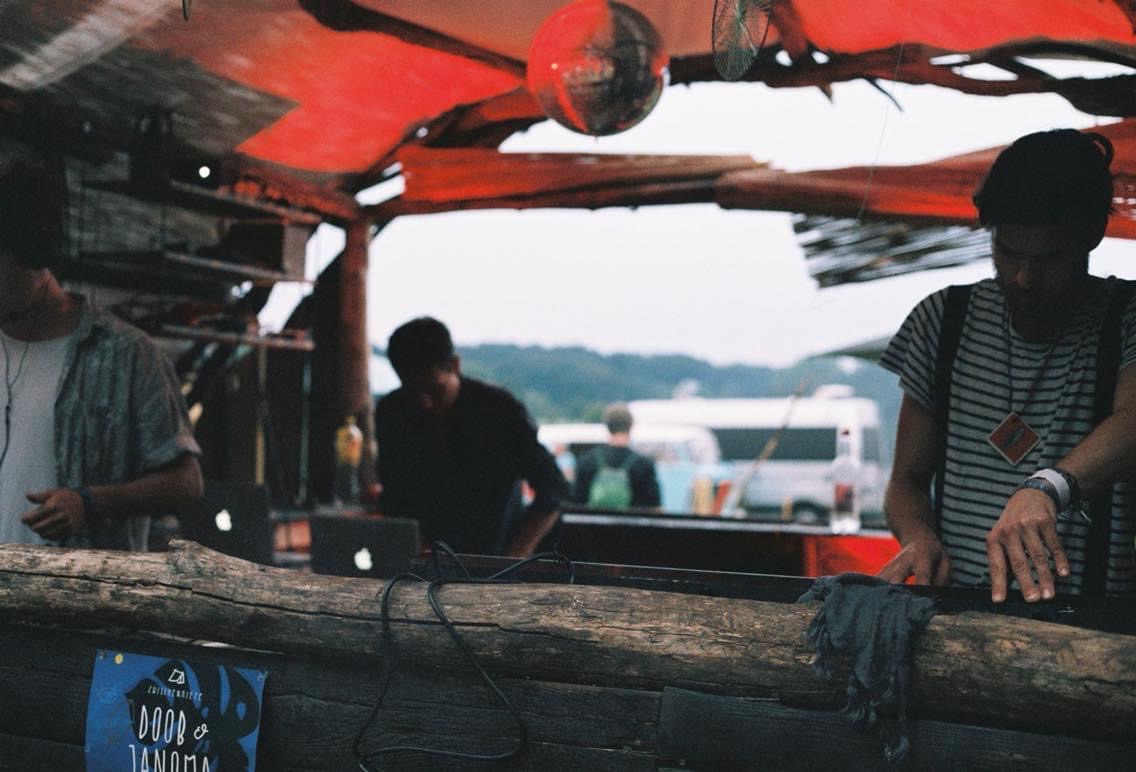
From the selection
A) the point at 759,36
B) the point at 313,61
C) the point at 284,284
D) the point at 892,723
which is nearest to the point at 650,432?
the point at 284,284

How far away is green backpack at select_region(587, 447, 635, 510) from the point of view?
834 centimetres

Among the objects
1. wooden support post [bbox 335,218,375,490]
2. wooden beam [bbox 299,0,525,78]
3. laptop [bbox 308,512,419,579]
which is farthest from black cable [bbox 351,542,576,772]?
wooden support post [bbox 335,218,375,490]

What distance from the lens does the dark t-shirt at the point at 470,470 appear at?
4.15m

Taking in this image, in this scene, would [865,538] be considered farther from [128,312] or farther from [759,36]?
[128,312]

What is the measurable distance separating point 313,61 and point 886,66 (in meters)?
2.65

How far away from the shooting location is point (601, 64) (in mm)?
3598

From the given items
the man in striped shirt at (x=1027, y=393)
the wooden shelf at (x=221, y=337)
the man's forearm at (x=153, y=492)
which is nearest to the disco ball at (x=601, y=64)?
the man in striped shirt at (x=1027, y=393)

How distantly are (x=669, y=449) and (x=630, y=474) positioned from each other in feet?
44.0

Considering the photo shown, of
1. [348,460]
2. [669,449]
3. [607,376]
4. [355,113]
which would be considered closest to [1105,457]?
[355,113]

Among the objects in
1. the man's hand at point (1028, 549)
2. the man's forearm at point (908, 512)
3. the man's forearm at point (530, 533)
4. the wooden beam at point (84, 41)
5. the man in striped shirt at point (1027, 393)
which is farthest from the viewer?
the wooden beam at point (84, 41)

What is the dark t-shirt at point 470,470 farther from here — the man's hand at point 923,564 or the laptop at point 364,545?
the man's hand at point 923,564

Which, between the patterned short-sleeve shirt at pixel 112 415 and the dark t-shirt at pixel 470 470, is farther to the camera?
the dark t-shirt at pixel 470 470

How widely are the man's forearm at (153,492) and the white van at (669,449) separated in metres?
15.9

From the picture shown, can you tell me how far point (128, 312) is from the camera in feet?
19.3
